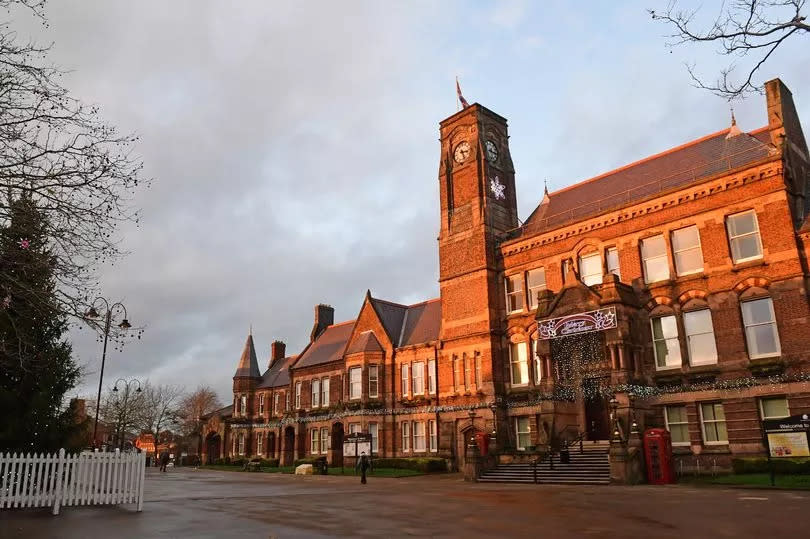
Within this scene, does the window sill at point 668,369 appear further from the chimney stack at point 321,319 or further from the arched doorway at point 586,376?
the chimney stack at point 321,319

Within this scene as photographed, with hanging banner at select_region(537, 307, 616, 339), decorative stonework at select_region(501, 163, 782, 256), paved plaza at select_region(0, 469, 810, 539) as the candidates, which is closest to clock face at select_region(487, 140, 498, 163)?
decorative stonework at select_region(501, 163, 782, 256)

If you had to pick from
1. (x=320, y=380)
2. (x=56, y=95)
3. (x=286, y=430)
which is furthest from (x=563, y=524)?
(x=286, y=430)

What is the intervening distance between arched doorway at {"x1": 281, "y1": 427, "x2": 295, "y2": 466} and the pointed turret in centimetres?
857

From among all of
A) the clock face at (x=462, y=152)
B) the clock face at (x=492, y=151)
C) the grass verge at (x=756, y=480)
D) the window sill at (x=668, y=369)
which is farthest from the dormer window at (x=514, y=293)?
the grass verge at (x=756, y=480)

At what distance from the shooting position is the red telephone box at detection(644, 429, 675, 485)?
22.8 metres

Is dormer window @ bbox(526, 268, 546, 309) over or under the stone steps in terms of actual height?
over

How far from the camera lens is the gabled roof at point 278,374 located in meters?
54.8

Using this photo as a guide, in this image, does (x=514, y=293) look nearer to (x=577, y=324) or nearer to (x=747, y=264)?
(x=577, y=324)

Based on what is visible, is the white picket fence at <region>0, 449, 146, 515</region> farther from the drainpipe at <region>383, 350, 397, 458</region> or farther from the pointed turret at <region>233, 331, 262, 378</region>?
the pointed turret at <region>233, 331, 262, 378</region>

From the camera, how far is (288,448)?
5106 cm

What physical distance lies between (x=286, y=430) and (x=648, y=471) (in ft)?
113

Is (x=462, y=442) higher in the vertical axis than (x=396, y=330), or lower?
lower

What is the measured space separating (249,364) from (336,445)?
1682 cm

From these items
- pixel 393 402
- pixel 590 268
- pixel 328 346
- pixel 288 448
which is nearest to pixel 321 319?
pixel 328 346
